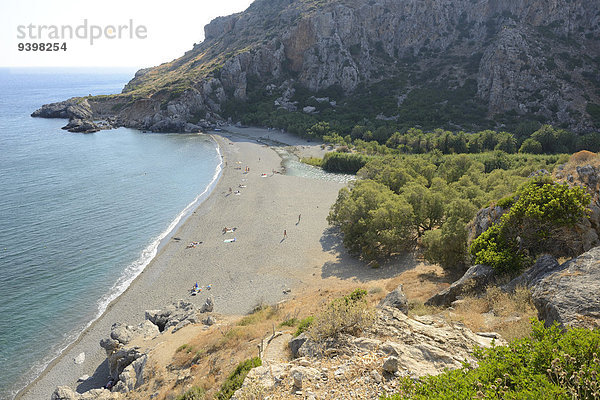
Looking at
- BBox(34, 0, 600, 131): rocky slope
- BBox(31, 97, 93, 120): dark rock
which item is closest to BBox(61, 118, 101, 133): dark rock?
BBox(34, 0, 600, 131): rocky slope

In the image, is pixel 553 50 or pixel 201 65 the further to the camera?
pixel 201 65

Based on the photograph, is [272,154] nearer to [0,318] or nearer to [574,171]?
[0,318]

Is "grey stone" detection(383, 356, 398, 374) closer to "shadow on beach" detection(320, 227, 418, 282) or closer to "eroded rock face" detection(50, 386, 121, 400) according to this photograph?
"eroded rock face" detection(50, 386, 121, 400)

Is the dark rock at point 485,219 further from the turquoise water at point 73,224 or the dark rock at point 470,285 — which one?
the turquoise water at point 73,224

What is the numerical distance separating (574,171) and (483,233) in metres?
5.22

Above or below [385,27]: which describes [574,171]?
below

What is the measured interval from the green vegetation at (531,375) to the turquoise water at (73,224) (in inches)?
1032

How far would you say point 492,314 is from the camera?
1378 cm

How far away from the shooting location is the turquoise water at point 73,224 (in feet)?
86.7

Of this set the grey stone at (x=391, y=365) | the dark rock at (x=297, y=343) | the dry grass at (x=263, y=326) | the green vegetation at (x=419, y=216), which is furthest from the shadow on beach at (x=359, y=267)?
the grey stone at (x=391, y=365)

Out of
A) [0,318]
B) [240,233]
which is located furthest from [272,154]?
[0,318]

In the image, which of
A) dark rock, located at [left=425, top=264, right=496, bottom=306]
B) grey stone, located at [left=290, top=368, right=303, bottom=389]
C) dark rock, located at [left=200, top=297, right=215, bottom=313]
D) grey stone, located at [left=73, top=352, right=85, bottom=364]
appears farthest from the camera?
dark rock, located at [left=200, top=297, right=215, bottom=313]

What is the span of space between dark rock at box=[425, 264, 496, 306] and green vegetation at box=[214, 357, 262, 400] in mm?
9388

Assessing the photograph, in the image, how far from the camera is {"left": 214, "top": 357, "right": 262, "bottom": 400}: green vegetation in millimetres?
12641
